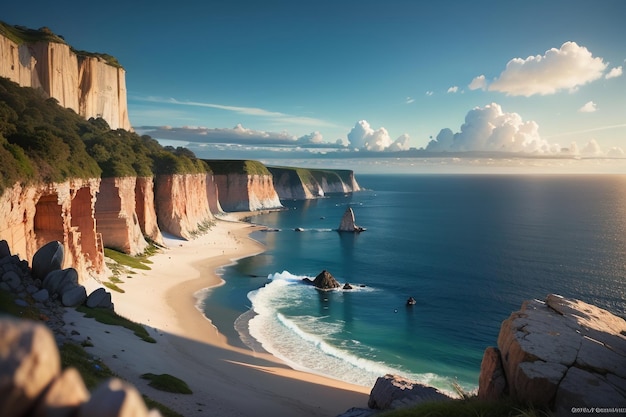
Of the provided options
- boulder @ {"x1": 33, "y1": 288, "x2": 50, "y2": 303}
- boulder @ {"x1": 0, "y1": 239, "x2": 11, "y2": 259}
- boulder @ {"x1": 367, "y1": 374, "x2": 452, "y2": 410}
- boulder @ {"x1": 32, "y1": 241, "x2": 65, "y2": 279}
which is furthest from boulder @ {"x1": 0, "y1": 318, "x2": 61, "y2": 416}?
boulder @ {"x1": 32, "y1": 241, "x2": 65, "y2": 279}

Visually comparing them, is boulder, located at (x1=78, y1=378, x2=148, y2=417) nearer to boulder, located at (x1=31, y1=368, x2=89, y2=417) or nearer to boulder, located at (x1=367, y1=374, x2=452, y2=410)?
boulder, located at (x1=31, y1=368, x2=89, y2=417)

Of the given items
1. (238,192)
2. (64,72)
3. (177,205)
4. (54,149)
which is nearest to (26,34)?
(64,72)

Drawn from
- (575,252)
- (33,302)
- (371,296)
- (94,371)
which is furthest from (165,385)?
(575,252)

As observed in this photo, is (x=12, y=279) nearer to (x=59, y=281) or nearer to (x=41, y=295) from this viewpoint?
(x=41, y=295)

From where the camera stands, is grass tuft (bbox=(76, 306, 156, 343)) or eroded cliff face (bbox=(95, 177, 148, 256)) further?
eroded cliff face (bbox=(95, 177, 148, 256))

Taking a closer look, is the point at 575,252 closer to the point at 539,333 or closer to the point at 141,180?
the point at 539,333
